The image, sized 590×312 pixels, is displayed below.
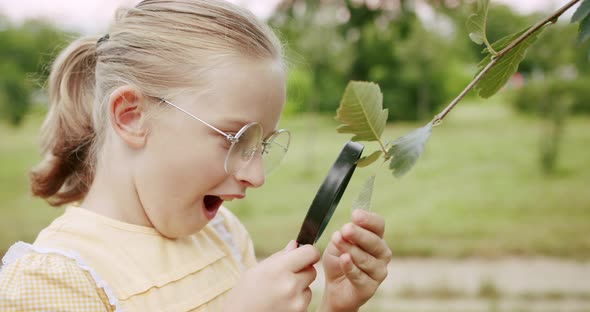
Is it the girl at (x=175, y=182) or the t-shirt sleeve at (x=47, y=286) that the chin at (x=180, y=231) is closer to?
the girl at (x=175, y=182)

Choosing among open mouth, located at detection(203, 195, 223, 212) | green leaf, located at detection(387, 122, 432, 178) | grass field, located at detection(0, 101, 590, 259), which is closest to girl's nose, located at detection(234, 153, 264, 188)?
open mouth, located at detection(203, 195, 223, 212)

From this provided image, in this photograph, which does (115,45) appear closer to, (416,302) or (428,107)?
(416,302)

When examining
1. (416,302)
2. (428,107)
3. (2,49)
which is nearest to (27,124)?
(2,49)

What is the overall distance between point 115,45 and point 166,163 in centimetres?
A: 32

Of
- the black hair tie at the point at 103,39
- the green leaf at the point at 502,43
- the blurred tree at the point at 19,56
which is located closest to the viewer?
the green leaf at the point at 502,43

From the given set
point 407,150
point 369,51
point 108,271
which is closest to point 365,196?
point 407,150

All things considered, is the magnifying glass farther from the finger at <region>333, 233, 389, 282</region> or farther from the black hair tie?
the black hair tie

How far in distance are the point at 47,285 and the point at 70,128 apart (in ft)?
1.53

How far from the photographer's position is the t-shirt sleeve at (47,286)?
1.09 meters

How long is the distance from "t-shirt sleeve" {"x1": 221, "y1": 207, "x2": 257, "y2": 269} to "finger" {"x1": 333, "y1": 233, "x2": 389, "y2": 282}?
0.47 metres

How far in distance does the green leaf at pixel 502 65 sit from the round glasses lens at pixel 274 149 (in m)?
0.55

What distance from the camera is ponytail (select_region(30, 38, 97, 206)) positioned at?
1.44 meters

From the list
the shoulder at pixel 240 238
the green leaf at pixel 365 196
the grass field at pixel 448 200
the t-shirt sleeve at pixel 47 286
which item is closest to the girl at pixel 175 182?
the t-shirt sleeve at pixel 47 286

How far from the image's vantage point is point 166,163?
48.4 inches
